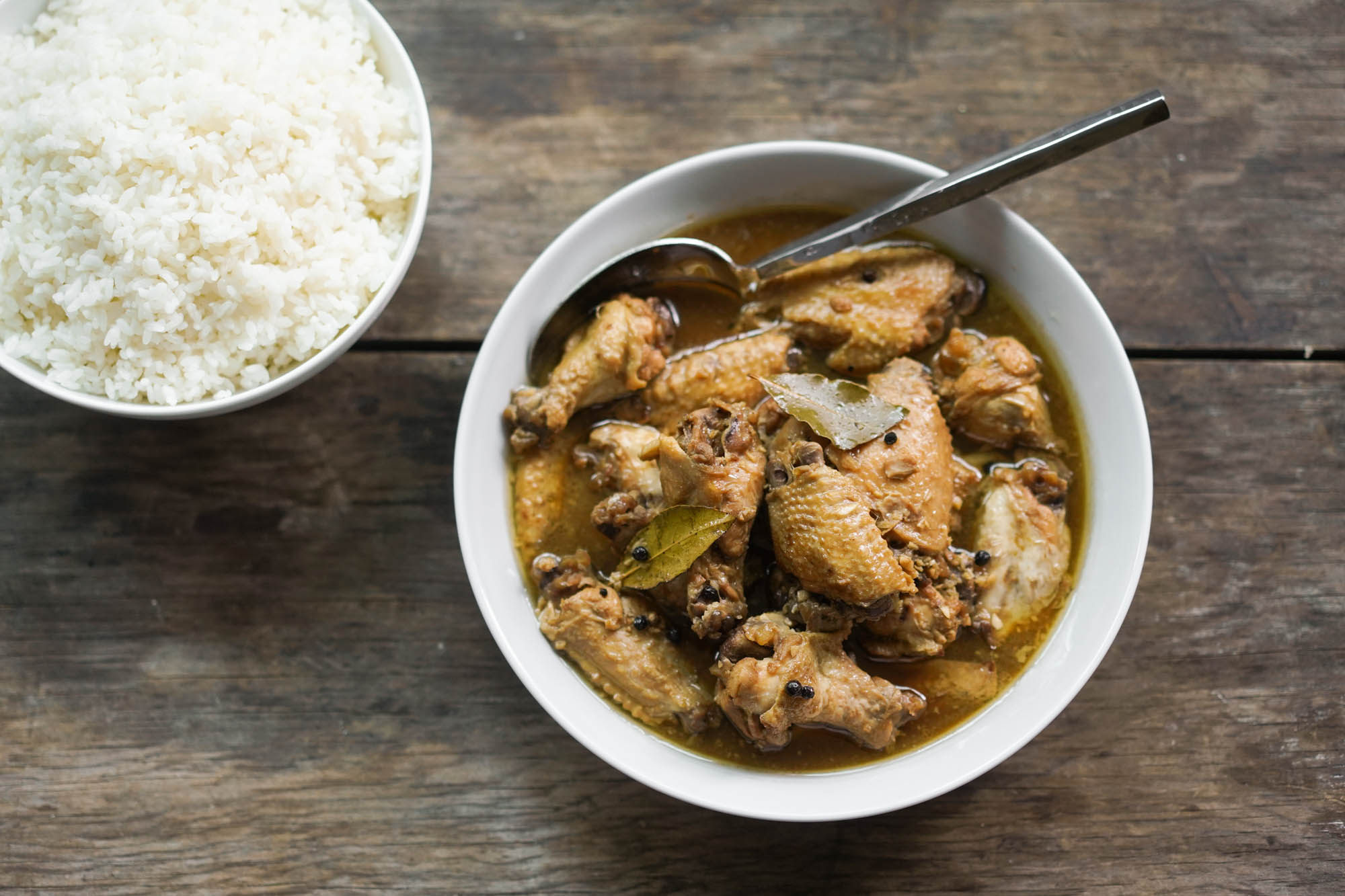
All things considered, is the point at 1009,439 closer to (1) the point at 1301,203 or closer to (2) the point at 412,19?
(1) the point at 1301,203

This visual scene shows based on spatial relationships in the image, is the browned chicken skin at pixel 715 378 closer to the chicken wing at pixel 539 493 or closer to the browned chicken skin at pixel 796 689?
the chicken wing at pixel 539 493

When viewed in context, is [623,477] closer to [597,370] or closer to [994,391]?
[597,370]

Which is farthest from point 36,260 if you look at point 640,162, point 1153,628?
point 1153,628

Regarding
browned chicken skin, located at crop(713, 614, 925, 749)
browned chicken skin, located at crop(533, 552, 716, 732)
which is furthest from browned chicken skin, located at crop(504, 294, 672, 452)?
browned chicken skin, located at crop(713, 614, 925, 749)

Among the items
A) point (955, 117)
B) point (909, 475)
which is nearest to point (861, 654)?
point (909, 475)

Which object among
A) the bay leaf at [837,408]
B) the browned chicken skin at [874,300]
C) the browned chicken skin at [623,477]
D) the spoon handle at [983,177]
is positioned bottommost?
the browned chicken skin at [623,477]

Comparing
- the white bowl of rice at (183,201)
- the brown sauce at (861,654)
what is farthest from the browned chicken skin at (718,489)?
the white bowl of rice at (183,201)

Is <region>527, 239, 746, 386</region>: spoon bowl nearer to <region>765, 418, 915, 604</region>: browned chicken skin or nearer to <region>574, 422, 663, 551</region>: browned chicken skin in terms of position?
<region>574, 422, 663, 551</region>: browned chicken skin
